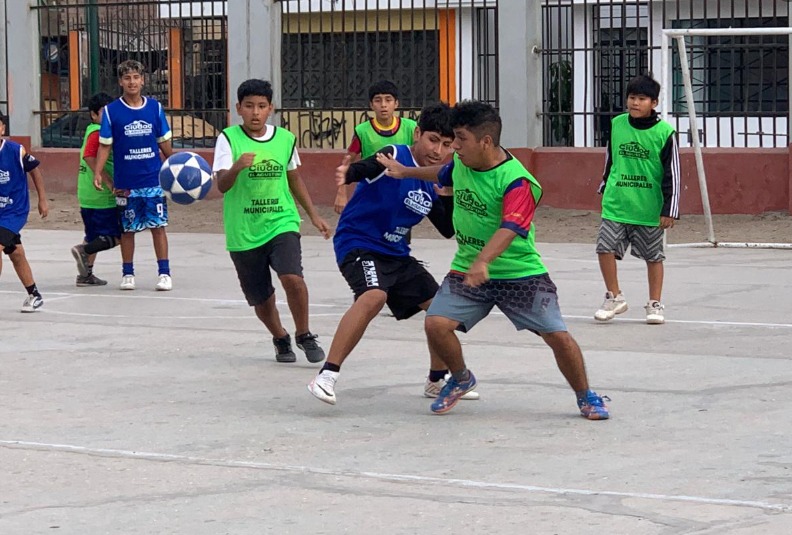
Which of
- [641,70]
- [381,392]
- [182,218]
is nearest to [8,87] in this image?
[182,218]

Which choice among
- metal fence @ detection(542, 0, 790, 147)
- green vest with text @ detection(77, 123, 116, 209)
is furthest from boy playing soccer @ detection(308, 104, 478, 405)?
metal fence @ detection(542, 0, 790, 147)

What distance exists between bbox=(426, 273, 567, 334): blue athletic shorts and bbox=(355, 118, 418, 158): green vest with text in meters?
4.00

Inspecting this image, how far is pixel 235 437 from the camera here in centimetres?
664

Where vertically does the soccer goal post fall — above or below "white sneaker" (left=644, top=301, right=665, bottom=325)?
above

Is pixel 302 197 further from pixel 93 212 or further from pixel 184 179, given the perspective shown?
pixel 93 212

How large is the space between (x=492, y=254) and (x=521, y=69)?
472 inches

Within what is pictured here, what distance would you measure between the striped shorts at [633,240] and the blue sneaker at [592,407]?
3419mm

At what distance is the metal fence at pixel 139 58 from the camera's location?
2053cm

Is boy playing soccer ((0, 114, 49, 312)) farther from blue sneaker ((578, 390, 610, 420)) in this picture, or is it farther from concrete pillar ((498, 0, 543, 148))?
concrete pillar ((498, 0, 543, 148))

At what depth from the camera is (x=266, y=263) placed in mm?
8531

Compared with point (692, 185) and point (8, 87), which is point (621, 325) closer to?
point (692, 185)

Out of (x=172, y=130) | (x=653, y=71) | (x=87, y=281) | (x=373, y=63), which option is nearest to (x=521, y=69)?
(x=653, y=71)

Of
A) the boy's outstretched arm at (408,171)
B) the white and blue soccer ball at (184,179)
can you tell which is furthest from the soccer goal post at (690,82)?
the boy's outstretched arm at (408,171)

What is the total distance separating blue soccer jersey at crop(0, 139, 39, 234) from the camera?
430 inches
